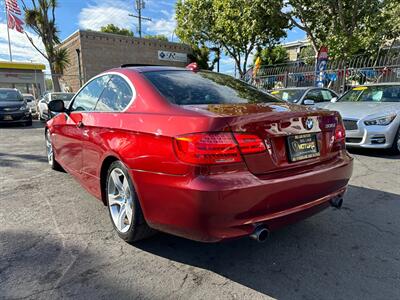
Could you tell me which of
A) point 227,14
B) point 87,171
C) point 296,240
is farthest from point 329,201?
point 227,14

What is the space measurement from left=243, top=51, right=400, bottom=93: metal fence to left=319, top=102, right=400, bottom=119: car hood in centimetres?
725

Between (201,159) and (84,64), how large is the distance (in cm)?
2731

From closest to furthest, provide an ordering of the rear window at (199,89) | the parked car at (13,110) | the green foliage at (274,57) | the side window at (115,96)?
the rear window at (199,89) → the side window at (115,96) → the parked car at (13,110) → the green foliage at (274,57)

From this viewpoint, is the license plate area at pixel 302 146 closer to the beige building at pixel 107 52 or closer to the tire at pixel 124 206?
the tire at pixel 124 206

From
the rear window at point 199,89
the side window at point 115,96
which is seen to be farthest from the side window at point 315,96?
the side window at point 115,96

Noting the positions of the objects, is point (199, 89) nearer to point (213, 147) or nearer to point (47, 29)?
point (213, 147)

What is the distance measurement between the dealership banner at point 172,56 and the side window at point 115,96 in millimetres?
28705

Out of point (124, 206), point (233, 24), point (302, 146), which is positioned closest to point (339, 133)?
point (302, 146)

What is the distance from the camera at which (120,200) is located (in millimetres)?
3096

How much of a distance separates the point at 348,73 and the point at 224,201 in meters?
14.6

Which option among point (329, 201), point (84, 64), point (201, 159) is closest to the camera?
point (201, 159)

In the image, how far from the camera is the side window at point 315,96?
9.76m

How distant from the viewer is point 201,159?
2.19m

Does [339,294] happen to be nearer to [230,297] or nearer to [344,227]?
[230,297]
